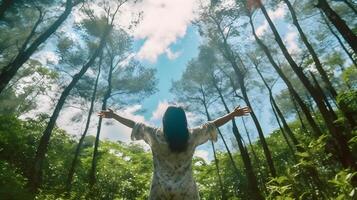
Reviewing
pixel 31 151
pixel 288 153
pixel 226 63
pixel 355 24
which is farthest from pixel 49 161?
pixel 355 24

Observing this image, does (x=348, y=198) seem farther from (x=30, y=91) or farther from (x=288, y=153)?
(x=30, y=91)

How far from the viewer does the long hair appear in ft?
11.8

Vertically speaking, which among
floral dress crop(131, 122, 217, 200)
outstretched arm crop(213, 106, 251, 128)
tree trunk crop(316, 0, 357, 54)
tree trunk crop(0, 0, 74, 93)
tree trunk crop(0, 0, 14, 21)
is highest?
tree trunk crop(0, 0, 14, 21)

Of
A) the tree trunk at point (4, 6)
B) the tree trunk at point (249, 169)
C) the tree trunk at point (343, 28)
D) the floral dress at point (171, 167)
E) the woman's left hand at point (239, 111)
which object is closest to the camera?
the floral dress at point (171, 167)

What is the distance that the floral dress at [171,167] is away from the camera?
3556mm

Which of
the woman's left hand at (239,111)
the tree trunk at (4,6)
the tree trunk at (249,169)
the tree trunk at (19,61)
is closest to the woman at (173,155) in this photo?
the woman's left hand at (239,111)

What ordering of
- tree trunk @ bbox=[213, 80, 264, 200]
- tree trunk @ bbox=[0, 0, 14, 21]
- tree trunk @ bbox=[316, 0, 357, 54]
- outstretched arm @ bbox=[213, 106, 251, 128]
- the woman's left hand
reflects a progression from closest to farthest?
1. outstretched arm @ bbox=[213, 106, 251, 128]
2. the woman's left hand
3. tree trunk @ bbox=[316, 0, 357, 54]
4. tree trunk @ bbox=[0, 0, 14, 21]
5. tree trunk @ bbox=[213, 80, 264, 200]

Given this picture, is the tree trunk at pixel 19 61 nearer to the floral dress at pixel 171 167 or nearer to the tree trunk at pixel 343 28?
the tree trunk at pixel 343 28

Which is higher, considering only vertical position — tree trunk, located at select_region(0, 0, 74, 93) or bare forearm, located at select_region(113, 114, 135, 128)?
tree trunk, located at select_region(0, 0, 74, 93)

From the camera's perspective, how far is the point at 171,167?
3674 mm

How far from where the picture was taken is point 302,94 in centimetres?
3734

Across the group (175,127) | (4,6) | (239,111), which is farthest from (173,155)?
(4,6)

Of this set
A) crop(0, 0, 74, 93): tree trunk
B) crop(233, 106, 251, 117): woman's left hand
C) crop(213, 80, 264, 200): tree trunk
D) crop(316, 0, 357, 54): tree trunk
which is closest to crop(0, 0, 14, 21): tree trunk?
crop(0, 0, 74, 93): tree trunk

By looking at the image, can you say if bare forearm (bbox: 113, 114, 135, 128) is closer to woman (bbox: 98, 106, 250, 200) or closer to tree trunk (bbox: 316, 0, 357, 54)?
woman (bbox: 98, 106, 250, 200)
